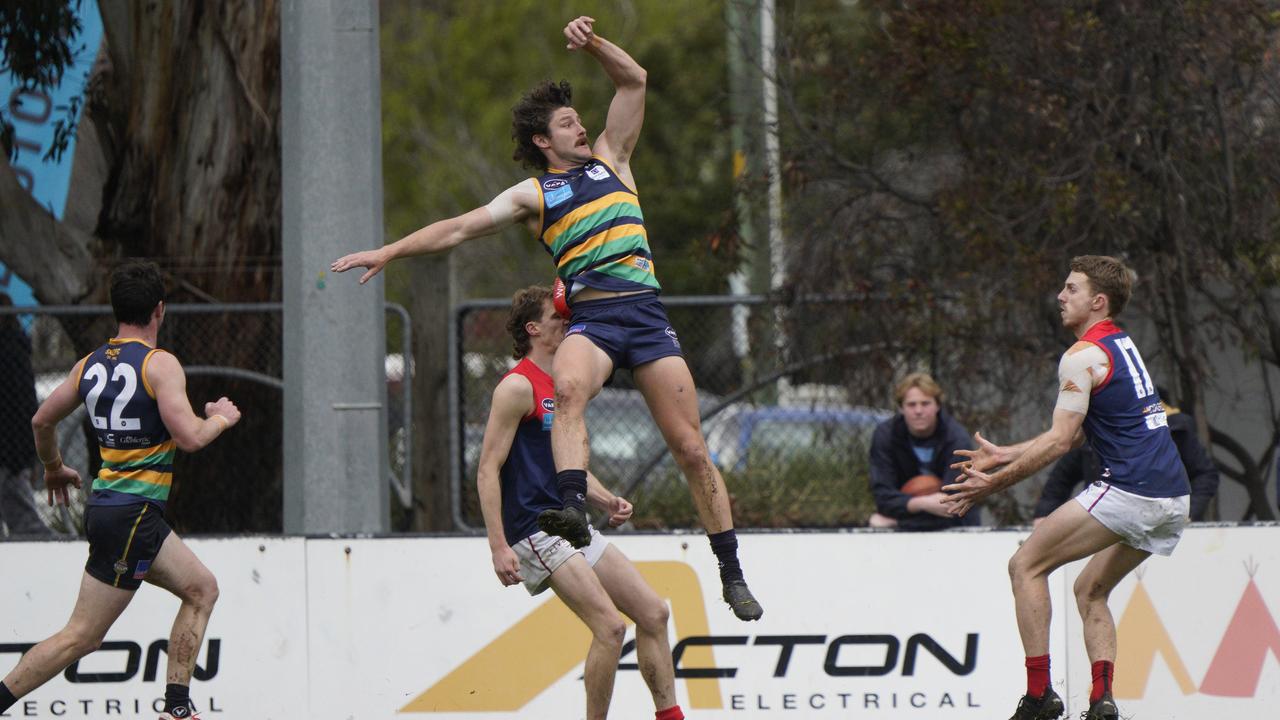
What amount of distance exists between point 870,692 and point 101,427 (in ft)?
13.7

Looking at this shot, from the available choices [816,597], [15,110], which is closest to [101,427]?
[816,597]

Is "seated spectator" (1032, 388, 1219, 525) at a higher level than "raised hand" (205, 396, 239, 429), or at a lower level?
lower

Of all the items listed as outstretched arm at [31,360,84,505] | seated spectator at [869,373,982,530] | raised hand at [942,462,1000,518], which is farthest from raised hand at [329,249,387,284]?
seated spectator at [869,373,982,530]

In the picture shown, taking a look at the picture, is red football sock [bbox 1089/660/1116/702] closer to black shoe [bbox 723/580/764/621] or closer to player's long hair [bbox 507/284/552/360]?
black shoe [bbox 723/580/764/621]

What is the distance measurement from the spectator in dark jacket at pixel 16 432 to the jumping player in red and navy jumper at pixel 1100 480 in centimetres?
674

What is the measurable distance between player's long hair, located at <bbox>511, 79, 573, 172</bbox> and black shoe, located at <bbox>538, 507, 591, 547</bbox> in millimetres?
1672

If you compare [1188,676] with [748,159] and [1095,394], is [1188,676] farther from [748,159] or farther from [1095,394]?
[748,159]

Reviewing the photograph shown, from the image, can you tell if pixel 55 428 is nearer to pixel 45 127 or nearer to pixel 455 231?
pixel 455 231

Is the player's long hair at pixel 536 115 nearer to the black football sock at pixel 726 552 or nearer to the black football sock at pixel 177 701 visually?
the black football sock at pixel 726 552

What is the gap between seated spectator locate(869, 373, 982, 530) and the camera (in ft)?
30.7

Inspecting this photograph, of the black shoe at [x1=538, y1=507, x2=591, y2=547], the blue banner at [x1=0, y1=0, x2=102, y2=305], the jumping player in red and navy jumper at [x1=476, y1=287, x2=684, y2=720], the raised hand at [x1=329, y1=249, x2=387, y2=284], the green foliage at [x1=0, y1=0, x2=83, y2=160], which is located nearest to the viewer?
the black shoe at [x1=538, y1=507, x2=591, y2=547]

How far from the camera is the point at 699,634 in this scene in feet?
27.9

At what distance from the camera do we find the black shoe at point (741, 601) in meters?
6.65

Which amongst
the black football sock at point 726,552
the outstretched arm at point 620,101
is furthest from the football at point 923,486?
the outstretched arm at point 620,101
